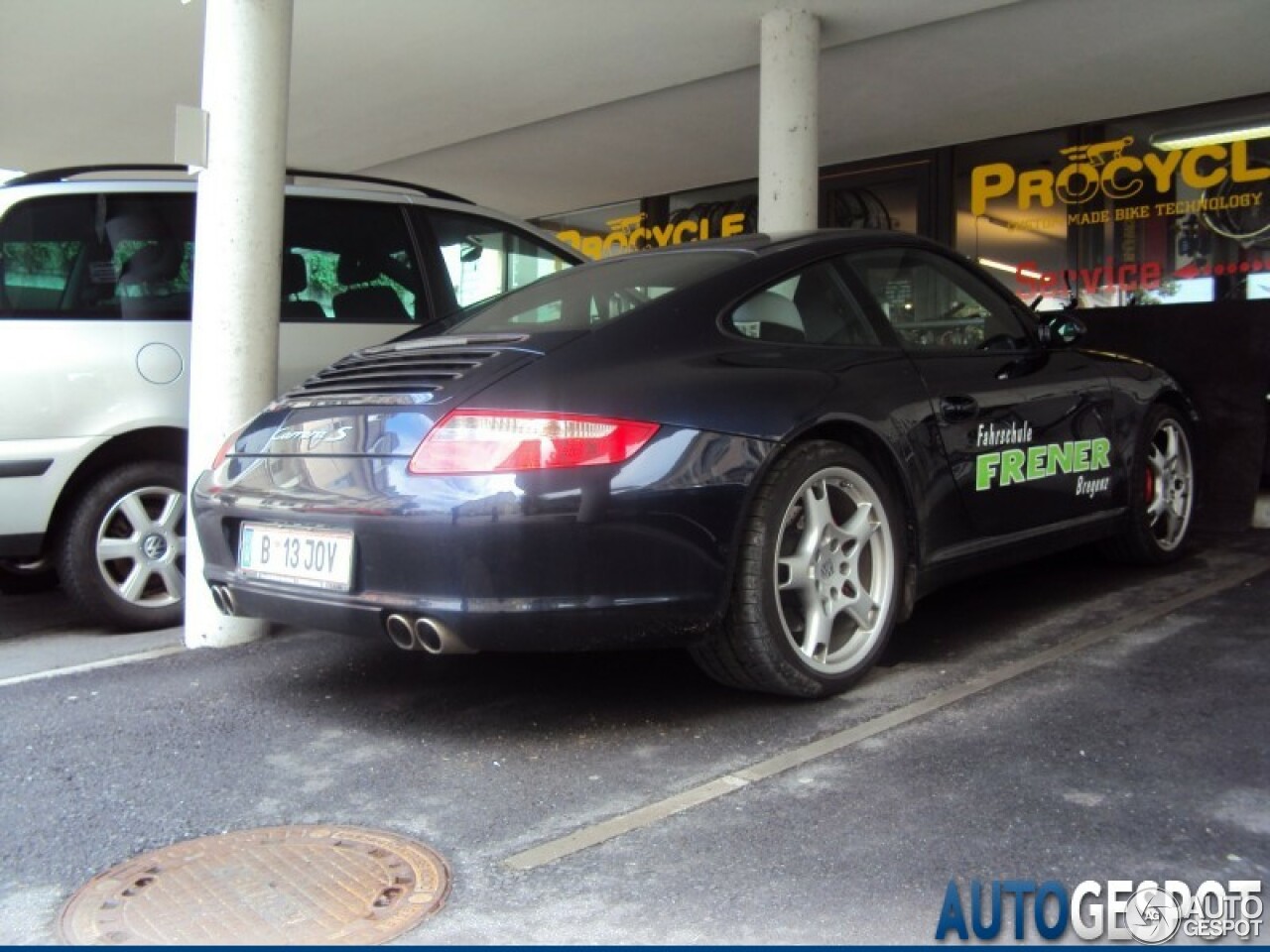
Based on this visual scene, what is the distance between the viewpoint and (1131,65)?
790 centimetres

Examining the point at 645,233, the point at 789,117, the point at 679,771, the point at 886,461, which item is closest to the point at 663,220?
the point at 645,233

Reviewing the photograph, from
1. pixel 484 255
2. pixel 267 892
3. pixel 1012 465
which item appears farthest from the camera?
pixel 484 255

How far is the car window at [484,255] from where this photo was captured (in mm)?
5602

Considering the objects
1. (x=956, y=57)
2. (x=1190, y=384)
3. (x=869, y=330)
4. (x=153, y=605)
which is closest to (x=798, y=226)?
(x=956, y=57)

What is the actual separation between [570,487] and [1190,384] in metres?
5.26

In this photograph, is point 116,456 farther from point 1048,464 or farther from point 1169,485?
point 1169,485

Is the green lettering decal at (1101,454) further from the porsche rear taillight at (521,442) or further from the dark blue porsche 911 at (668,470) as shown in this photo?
the porsche rear taillight at (521,442)

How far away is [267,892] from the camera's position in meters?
2.32

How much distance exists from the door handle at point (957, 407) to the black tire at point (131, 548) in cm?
307

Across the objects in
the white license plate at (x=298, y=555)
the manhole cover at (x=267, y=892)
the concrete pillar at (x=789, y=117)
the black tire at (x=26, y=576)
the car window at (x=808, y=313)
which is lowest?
the manhole cover at (x=267, y=892)

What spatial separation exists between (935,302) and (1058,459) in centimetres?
73

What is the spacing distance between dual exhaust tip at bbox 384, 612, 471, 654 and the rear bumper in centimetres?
2

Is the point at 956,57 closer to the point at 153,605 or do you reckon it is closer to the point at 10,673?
the point at 153,605

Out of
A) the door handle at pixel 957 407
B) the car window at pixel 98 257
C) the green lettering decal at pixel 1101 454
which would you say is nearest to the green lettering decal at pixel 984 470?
the door handle at pixel 957 407
